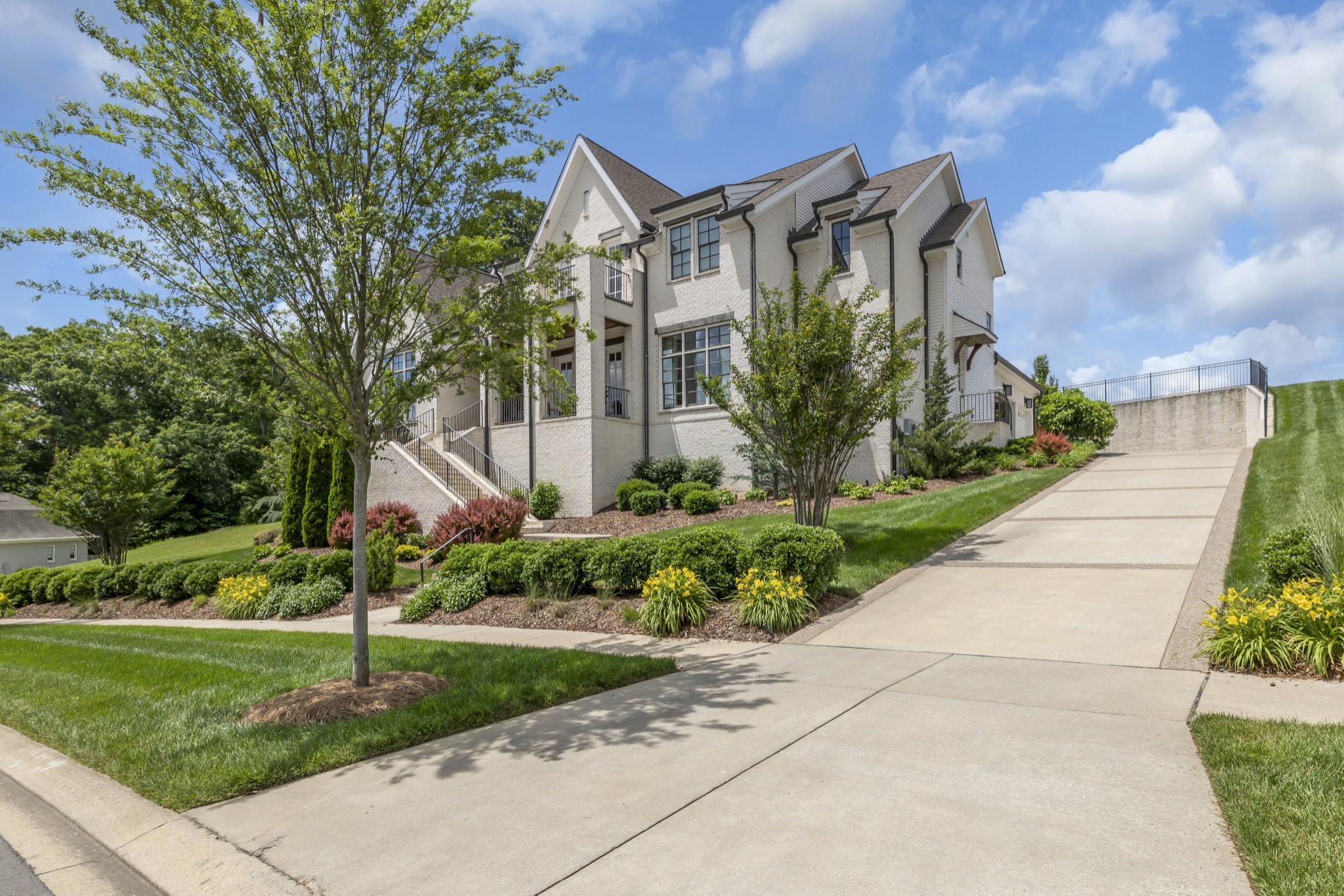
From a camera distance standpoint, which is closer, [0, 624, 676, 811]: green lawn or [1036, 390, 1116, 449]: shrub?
[0, 624, 676, 811]: green lawn

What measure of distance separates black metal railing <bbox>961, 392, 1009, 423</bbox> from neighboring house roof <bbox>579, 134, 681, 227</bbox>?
11.4 meters

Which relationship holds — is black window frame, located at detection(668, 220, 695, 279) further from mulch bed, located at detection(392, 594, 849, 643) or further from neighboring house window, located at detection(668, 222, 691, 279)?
mulch bed, located at detection(392, 594, 849, 643)

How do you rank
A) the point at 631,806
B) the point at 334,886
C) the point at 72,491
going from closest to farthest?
the point at 334,886 → the point at 631,806 → the point at 72,491

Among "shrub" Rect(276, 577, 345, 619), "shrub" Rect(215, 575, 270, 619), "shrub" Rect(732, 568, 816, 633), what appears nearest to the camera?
"shrub" Rect(732, 568, 816, 633)

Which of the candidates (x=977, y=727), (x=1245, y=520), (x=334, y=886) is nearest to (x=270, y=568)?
(x=334, y=886)

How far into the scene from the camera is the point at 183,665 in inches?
317

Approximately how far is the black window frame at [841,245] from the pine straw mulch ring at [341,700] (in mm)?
17516

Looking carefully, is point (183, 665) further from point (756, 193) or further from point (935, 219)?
point (935, 219)

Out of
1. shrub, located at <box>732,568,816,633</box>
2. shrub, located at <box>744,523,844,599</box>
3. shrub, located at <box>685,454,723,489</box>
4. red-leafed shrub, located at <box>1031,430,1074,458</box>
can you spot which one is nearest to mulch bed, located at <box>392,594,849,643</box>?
shrub, located at <box>732,568,816,633</box>

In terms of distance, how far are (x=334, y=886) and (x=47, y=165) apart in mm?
Result: 5492

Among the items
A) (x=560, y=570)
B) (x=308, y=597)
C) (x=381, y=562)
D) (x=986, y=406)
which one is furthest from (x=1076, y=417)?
(x=308, y=597)

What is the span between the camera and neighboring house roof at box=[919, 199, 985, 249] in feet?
69.6

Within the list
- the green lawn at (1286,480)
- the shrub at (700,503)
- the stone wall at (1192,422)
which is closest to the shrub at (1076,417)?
the green lawn at (1286,480)

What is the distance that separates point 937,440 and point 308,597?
569 inches
